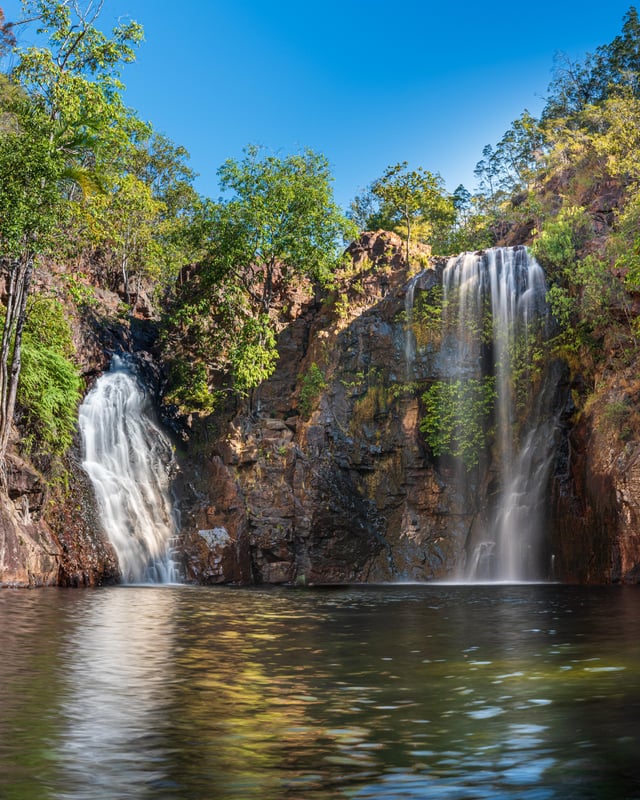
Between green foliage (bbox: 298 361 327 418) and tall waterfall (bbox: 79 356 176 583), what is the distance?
5.55 metres

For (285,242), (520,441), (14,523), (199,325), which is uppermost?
(285,242)

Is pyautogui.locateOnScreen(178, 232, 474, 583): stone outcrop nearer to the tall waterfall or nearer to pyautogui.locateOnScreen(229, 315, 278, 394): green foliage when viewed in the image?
the tall waterfall

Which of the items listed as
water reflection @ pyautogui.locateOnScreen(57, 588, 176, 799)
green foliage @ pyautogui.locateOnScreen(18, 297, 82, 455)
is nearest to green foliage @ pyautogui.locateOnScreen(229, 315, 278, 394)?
green foliage @ pyautogui.locateOnScreen(18, 297, 82, 455)

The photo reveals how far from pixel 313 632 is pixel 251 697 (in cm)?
511

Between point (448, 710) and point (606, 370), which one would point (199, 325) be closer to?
point (606, 370)

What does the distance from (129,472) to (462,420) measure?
40.3 ft

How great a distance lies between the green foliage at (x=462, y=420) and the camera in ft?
99.5

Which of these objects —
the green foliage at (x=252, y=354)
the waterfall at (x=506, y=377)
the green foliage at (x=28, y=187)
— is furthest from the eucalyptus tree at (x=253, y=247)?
the green foliage at (x=28, y=187)

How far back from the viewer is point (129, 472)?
28484 mm

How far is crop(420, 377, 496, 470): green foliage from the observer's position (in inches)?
1193

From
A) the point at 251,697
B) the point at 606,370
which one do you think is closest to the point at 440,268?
the point at 606,370

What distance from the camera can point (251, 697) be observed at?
673 centimetres

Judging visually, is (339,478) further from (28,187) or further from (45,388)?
(28,187)

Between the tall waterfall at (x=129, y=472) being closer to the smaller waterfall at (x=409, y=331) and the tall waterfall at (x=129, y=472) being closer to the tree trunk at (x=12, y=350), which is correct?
the tree trunk at (x=12, y=350)
